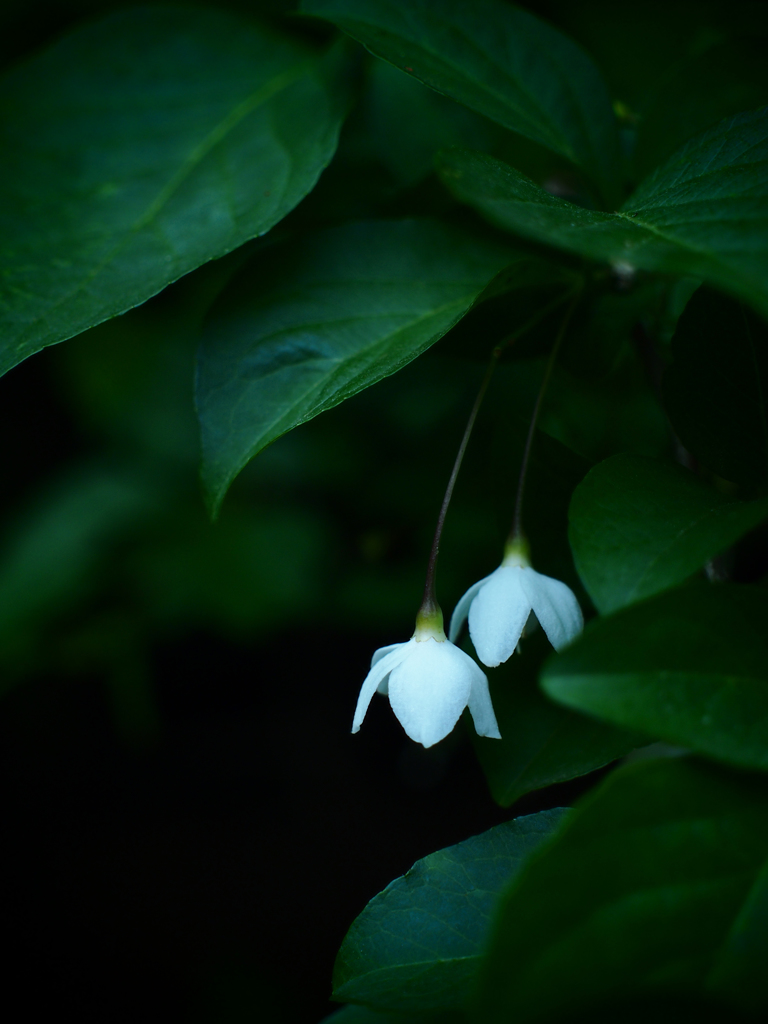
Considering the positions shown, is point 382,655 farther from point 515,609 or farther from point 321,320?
point 321,320

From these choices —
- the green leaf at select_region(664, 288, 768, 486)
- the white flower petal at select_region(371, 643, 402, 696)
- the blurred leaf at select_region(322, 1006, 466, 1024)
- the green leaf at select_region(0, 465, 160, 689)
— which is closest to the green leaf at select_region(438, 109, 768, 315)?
the green leaf at select_region(664, 288, 768, 486)

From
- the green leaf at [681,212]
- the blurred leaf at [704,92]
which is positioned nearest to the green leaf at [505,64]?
the blurred leaf at [704,92]

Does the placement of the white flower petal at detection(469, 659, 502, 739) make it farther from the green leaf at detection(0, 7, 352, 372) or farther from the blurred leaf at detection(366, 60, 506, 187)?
the blurred leaf at detection(366, 60, 506, 187)

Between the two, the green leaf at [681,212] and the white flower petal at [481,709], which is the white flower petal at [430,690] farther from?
the green leaf at [681,212]

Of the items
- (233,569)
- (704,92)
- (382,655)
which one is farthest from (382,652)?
(233,569)

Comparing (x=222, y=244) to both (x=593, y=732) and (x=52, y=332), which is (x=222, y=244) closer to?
(x=52, y=332)
